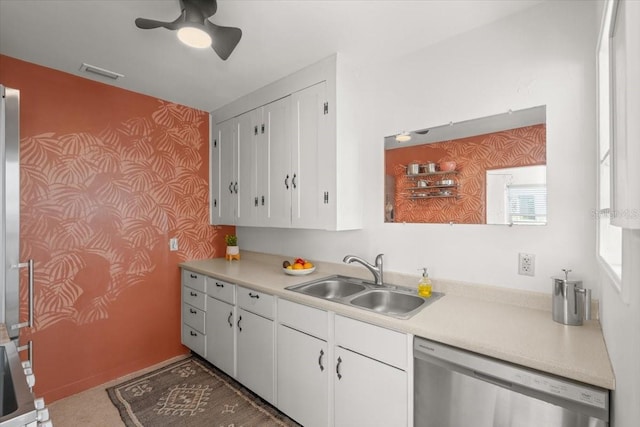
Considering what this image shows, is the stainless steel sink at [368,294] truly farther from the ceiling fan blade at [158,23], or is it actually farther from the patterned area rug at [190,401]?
the ceiling fan blade at [158,23]

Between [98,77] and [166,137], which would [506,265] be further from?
[98,77]

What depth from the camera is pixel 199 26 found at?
56.6 inches

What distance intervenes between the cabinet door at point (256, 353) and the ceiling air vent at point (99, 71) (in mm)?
2087

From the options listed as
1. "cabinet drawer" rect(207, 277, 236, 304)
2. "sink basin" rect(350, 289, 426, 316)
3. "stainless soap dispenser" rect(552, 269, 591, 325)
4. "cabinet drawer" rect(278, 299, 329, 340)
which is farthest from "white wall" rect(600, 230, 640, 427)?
"cabinet drawer" rect(207, 277, 236, 304)

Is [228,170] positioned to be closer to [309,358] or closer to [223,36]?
[223,36]

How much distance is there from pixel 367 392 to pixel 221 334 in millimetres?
1411

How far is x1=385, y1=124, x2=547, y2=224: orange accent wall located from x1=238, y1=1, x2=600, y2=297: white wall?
6 cm

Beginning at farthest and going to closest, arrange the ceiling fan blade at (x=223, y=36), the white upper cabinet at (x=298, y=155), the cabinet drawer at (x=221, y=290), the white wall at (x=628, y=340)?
the cabinet drawer at (x=221, y=290) < the white upper cabinet at (x=298, y=155) < the ceiling fan blade at (x=223, y=36) < the white wall at (x=628, y=340)

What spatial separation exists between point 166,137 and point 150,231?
0.91m

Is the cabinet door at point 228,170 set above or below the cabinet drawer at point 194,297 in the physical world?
above

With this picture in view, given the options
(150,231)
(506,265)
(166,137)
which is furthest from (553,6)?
(150,231)

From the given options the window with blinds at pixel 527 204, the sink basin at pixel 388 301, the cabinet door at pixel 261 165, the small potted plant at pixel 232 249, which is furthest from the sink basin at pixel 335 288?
the small potted plant at pixel 232 249

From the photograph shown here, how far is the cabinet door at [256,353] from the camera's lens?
209 cm

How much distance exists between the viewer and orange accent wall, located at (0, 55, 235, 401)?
222cm
